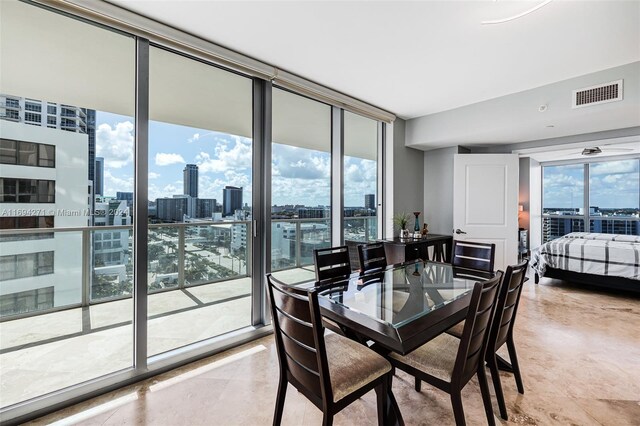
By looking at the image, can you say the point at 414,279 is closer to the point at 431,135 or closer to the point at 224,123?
the point at 224,123

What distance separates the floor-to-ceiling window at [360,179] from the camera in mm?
3965

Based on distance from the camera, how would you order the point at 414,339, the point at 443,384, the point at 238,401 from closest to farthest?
1. the point at 414,339
2. the point at 443,384
3. the point at 238,401

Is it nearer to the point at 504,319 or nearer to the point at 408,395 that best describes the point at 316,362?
the point at 408,395

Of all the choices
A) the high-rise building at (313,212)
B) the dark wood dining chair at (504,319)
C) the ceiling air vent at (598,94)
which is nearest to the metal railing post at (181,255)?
the high-rise building at (313,212)

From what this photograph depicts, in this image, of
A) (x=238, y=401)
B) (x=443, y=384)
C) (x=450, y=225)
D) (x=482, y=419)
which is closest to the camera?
(x=443, y=384)

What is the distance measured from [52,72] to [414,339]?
9.32 feet

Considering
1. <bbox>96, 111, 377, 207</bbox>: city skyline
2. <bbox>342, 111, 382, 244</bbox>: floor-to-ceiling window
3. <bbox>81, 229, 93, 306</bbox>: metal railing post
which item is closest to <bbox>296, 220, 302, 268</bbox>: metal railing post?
<bbox>96, 111, 377, 207</bbox>: city skyline

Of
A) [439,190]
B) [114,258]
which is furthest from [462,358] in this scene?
[439,190]

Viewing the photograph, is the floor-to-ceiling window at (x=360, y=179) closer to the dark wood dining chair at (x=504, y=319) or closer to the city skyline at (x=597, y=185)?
the dark wood dining chair at (x=504, y=319)

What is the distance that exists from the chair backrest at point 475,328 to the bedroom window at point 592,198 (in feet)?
24.2

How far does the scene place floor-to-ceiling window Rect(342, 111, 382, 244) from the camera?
3965 millimetres

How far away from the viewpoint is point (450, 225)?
4.81 metres

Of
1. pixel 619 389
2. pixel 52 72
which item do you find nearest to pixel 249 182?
pixel 52 72

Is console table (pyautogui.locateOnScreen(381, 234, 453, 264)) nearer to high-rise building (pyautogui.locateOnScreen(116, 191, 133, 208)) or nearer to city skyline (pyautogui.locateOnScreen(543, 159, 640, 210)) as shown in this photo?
high-rise building (pyautogui.locateOnScreen(116, 191, 133, 208))
